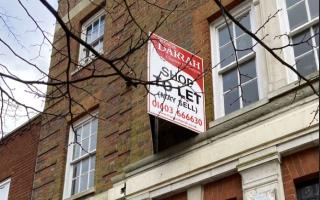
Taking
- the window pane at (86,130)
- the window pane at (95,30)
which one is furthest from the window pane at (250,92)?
the window pane at (95,30)

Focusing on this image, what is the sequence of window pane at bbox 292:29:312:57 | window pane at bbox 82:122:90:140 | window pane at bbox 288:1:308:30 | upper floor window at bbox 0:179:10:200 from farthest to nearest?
upper floor window at bbox 0:179:10:200 < window pane at bbox 82:122:90:140 < window pane at bbox 288:1:308:30 < window pane at bbox 292:29:312:57

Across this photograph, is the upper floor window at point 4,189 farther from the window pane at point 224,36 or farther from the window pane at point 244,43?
the window pane at point 244,43

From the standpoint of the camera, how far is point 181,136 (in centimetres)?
896

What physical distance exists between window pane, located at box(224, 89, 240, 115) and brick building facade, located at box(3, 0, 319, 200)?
3 centimetres

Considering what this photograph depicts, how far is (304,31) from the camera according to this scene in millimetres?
8195

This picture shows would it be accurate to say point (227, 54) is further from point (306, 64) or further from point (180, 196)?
point (180, 196)

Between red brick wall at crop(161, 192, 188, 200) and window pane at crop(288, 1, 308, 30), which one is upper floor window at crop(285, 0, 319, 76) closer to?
window pane at crop(288, 1, 308, 30)

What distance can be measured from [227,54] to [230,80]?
564 mm

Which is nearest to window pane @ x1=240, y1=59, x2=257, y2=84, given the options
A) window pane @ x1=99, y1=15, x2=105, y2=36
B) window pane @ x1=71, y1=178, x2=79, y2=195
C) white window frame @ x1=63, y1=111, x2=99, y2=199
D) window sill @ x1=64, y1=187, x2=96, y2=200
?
window sill @ x1=64, y1=187, x2=96, y2=200

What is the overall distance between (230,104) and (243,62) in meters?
0.74

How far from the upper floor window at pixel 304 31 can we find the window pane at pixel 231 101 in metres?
1.24

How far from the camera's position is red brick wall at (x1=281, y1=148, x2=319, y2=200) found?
7.05 m

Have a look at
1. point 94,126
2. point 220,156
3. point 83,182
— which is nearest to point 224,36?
point 220,156

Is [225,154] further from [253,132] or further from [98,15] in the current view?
[98,15]
